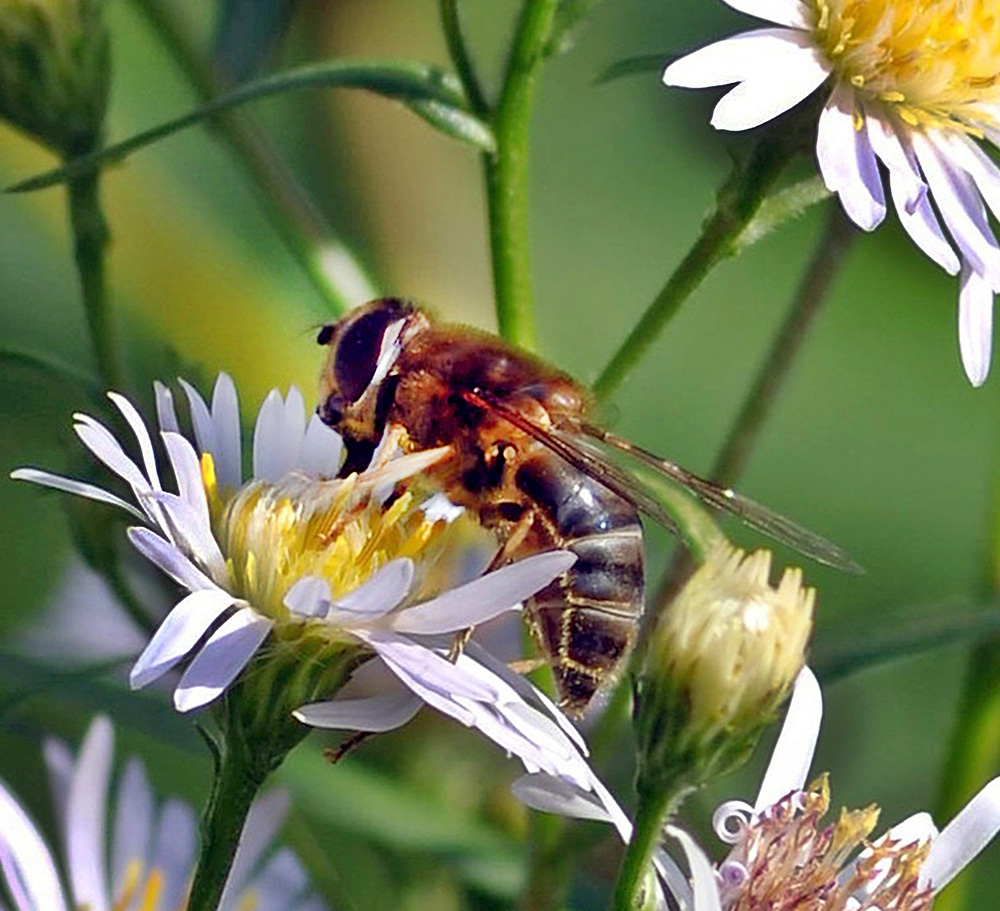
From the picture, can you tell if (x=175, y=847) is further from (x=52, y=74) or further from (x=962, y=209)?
(x=962, y=209)

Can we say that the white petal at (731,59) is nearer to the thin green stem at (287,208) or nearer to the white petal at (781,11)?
the white petal at (781,11)

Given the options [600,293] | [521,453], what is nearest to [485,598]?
[521,453]

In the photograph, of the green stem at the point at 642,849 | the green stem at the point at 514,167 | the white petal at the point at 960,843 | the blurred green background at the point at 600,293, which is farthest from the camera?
the blurred green background at the point at 600,293

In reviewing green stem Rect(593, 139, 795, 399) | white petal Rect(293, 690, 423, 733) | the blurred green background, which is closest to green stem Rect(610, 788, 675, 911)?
white petal Rect(293, 690, 423, 733)

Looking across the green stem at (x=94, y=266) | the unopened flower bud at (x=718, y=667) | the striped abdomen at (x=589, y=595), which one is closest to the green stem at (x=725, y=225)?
the striped abdomen at (x=589, y=595)

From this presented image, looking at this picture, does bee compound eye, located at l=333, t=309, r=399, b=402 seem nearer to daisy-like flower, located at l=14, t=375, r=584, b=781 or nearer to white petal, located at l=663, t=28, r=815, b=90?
daisy-like flower, located at l=14, t=375, r=584, b=781
